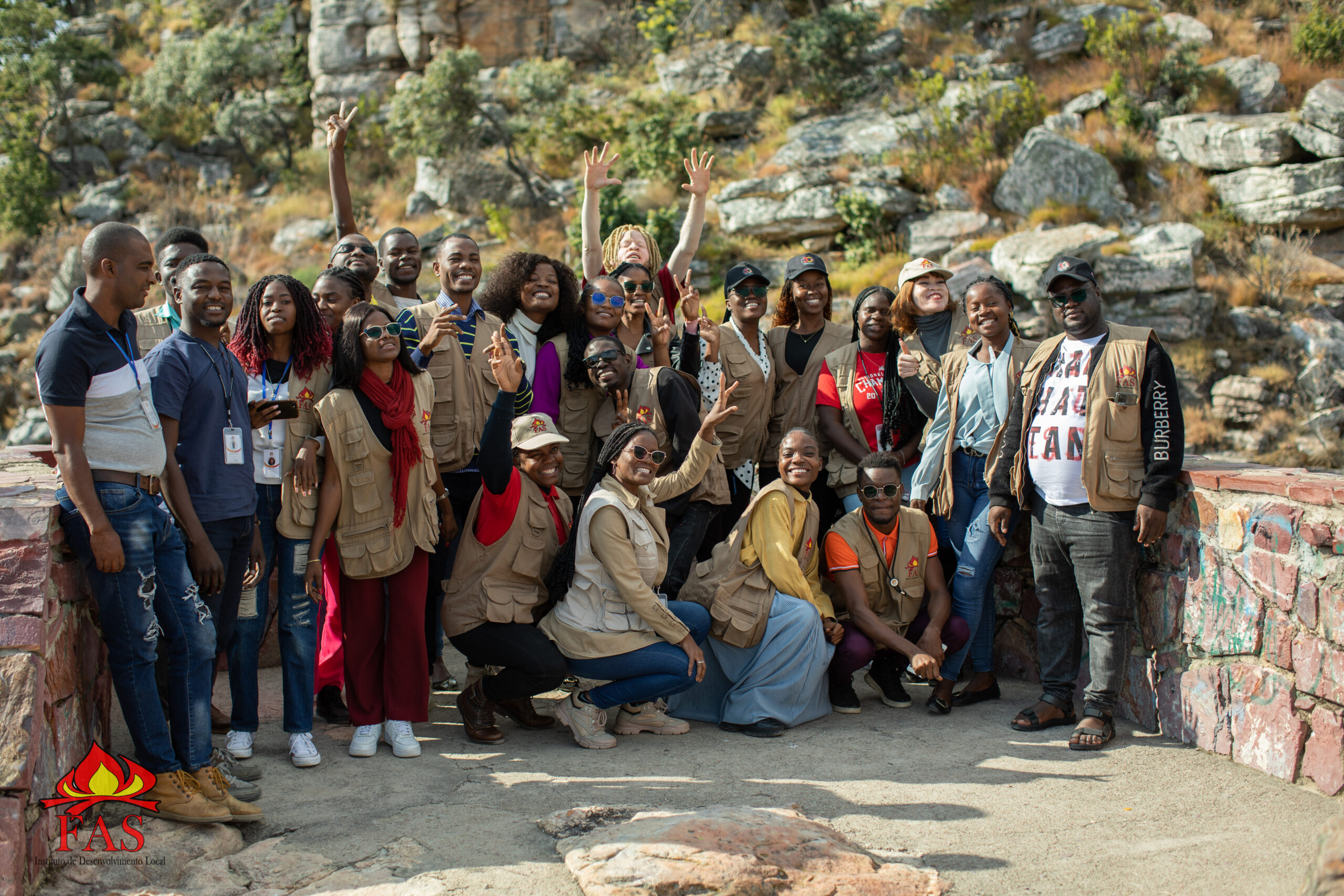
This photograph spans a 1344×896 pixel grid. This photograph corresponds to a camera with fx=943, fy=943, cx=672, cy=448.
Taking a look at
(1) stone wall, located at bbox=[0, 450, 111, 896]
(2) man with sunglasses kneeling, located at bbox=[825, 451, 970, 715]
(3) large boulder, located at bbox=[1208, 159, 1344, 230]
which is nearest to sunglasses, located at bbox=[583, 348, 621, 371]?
(2) man with sunglasses kneeling, located at bbox=[825, 451, 970, 715]

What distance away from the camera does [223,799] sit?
127 inches

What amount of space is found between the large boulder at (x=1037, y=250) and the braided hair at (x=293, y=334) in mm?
11209

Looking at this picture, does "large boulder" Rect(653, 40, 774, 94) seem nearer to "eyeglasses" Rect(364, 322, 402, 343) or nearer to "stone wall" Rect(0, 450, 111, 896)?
"eyeglasses" Rect(364, 322, 402, 343)

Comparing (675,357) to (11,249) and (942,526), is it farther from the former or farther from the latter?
(11,249)

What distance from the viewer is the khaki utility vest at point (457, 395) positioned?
4.62 metres

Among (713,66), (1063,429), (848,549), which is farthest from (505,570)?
(713,66)

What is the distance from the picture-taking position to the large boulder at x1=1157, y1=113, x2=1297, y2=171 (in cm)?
1464

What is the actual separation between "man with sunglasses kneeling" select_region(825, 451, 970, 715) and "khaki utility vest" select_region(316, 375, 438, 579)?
2.01 metres

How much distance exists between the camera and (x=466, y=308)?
487cm

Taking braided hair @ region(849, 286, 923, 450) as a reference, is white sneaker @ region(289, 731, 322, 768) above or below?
below

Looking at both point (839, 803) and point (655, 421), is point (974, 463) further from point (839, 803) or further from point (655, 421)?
point (839, 803)

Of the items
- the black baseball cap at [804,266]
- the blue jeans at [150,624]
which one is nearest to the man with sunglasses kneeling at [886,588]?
the black baseball cap at [804,266]

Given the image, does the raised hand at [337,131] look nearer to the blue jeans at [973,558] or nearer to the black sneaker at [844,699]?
the blue jeans at [973,558]

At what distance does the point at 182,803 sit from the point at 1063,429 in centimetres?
380
